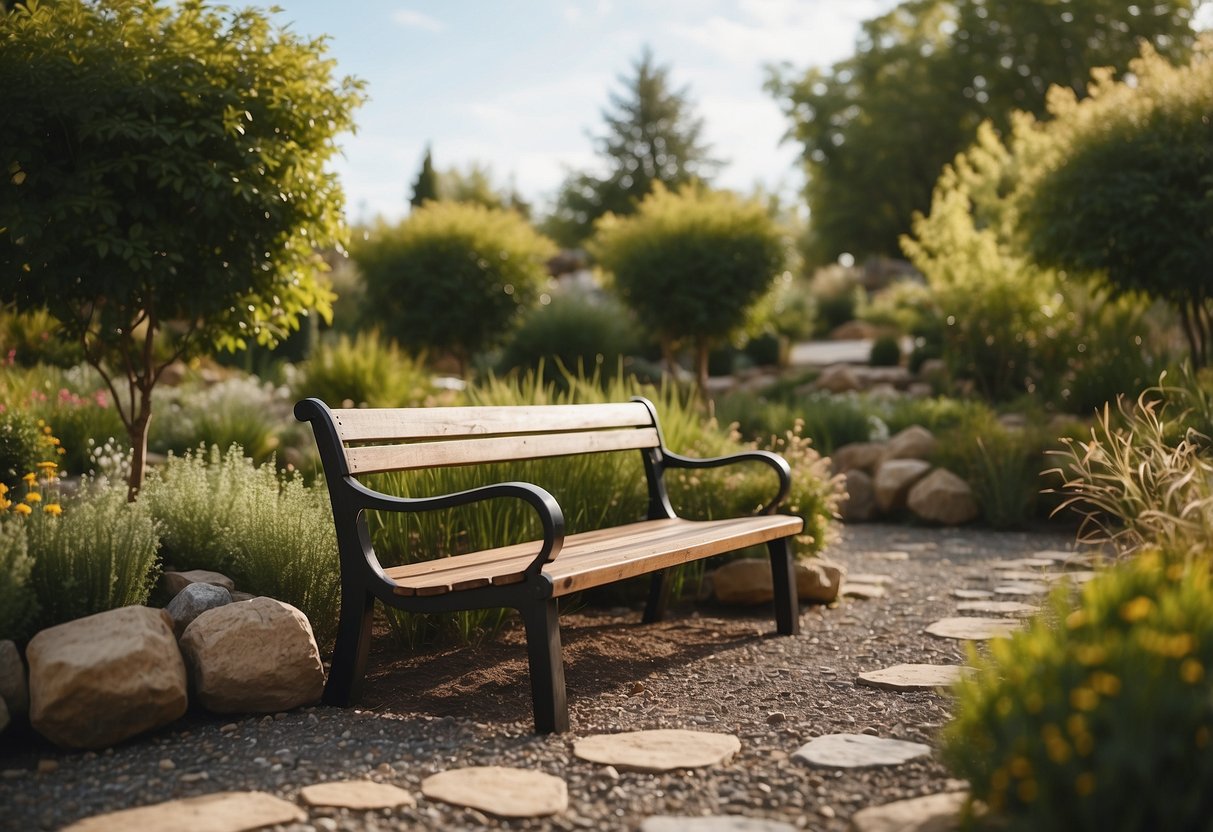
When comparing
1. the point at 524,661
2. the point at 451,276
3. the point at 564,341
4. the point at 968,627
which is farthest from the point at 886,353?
the point at 524,661

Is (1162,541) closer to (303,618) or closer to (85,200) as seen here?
(303,618)

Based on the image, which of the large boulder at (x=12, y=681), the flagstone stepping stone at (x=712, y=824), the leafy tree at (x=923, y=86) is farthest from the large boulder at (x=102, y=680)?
the leafy tree at (x=923, y=86)

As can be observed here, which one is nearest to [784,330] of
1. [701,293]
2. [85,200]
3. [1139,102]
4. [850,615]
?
[701,293]

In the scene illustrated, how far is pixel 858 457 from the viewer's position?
885 cm

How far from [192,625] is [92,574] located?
388 mm

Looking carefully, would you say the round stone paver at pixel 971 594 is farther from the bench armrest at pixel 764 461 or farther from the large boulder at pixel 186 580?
the large boulder at pixel 186 580

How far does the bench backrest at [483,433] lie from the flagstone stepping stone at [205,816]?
3.40 feet

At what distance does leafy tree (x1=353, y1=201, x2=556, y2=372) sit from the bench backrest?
7699 mm

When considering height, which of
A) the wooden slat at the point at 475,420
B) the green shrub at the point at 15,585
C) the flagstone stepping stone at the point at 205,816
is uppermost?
the wooden slat at the point at 475,420

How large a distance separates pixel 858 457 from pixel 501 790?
22.6 ft

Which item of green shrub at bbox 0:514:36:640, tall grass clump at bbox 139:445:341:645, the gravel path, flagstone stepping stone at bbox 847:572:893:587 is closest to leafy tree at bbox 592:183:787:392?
flagstone stepping stone at bbox 847:572:893:587

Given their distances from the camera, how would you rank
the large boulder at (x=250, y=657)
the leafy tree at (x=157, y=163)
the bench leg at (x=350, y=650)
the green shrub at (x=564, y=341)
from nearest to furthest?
the large boulder at (x=250, y=657) → the bench leg at (x=350, y=650) → the leafy tree at (x=157, y=163) → the green shrub at (x=564, y=341)

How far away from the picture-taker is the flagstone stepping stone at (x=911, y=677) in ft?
11.3

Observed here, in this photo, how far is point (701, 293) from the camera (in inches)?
460
